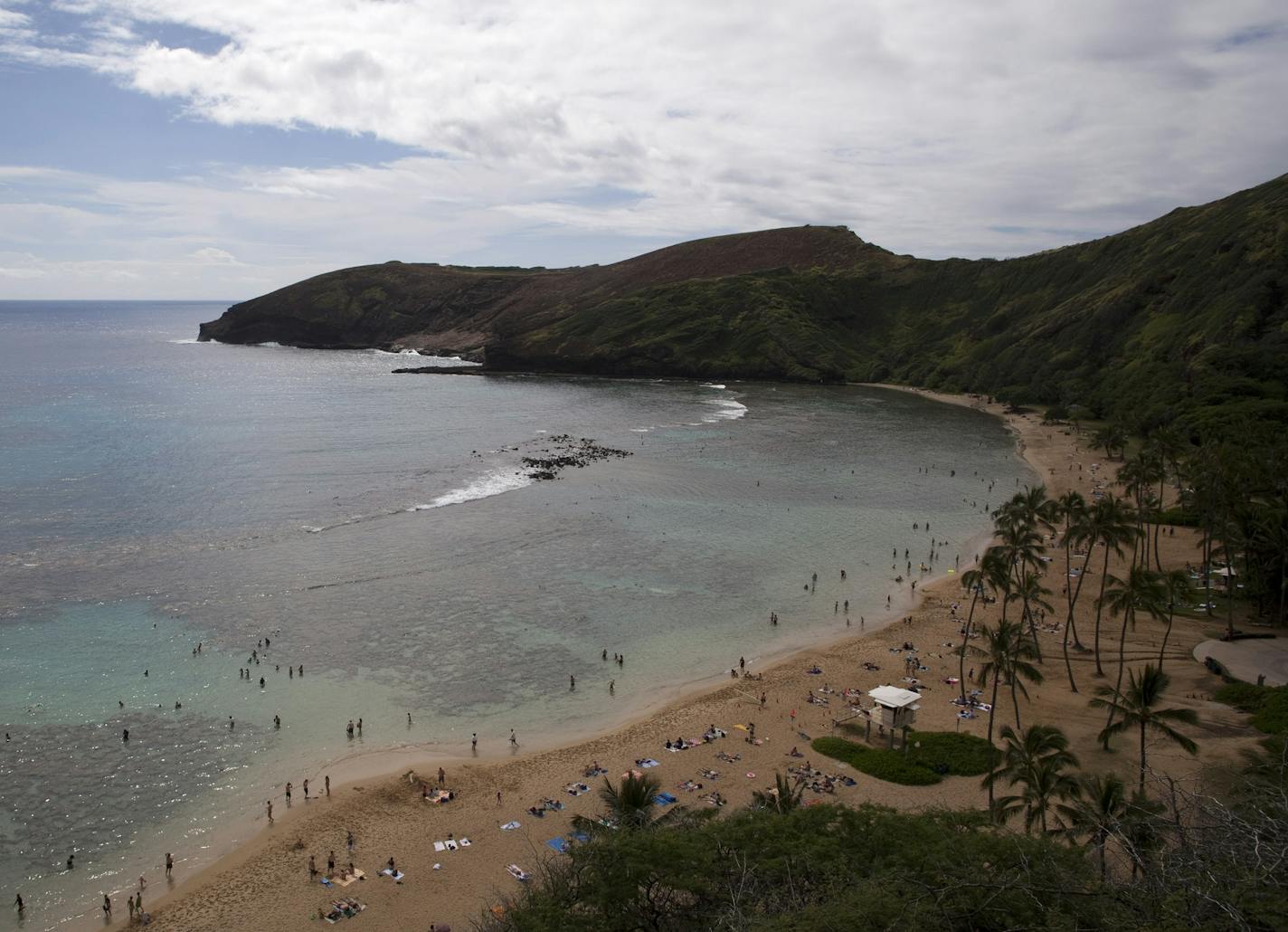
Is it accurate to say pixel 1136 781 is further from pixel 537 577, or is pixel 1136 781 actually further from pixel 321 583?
pixel 321 583

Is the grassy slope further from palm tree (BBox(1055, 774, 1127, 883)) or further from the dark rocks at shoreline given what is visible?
palm tree (BBox(1055, 774, 1127, 883))

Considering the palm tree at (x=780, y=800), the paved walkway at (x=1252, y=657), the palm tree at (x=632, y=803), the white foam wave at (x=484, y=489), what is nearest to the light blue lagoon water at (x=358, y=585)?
the white foam wave at (x=484, y=489)

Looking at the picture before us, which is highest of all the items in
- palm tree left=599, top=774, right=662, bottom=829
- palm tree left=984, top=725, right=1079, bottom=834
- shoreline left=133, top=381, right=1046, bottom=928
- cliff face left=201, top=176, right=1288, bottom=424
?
cliff face left=201, top=176, right=1288, bottom=424

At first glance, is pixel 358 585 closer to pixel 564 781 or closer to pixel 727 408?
pixel 564 781

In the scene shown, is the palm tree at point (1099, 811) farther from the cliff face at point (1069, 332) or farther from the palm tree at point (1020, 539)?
the cliff face at point (1069, 332)

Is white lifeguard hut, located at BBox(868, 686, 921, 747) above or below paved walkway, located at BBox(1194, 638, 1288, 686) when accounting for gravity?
below

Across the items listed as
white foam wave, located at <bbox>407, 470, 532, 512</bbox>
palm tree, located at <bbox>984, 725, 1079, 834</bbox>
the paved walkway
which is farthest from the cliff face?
palm tree, located at <bbox>984, 725, 1079, 834</bbox>

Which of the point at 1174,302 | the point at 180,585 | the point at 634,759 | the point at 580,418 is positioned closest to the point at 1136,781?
the point at 634,759
